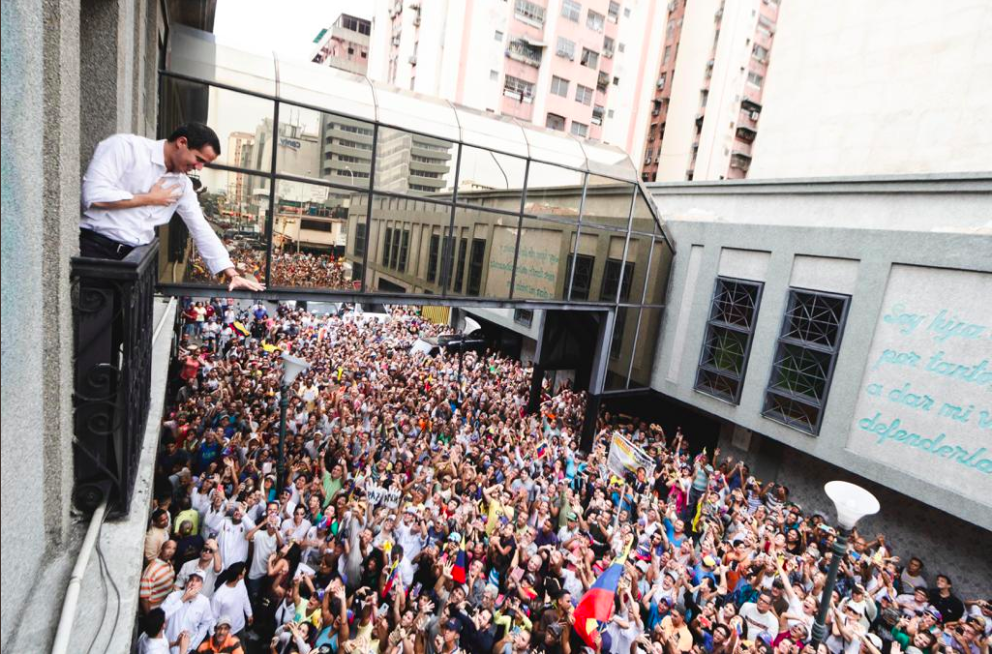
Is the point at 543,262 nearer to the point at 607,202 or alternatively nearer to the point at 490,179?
the point at 607,202

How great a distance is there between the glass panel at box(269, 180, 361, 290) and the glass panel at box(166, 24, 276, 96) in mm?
1755

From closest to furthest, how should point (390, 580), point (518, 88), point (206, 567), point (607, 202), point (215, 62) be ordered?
point (206, 567)
point (390, 580)
point (215, 62)
point (607, 202)
point (518, 88)

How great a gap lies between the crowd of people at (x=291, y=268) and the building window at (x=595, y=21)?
35179 millimetres

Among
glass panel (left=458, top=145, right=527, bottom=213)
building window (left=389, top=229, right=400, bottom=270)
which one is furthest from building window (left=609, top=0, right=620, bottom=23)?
building window (left=389, top=229, right=400, bottom=270)

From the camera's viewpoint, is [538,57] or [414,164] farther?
[538,57]

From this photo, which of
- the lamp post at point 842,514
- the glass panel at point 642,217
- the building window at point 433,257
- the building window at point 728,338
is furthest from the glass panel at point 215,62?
the building window at point 728,338

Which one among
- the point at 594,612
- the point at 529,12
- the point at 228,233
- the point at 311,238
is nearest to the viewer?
the point at 594,612

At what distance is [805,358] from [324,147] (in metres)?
11.8

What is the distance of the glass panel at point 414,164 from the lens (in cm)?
1058

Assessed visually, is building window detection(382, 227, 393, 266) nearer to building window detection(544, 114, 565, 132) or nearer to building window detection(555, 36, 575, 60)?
building window detection(544, 114, 565, 132)

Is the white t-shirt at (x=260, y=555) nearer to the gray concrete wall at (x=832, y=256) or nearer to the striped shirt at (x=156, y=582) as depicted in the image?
the striped shirt at (x=156, y=582)

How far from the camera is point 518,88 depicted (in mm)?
37312

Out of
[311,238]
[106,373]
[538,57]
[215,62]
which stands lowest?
[106,373]

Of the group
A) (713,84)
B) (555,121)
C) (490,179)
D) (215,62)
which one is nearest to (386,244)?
(490,179)
